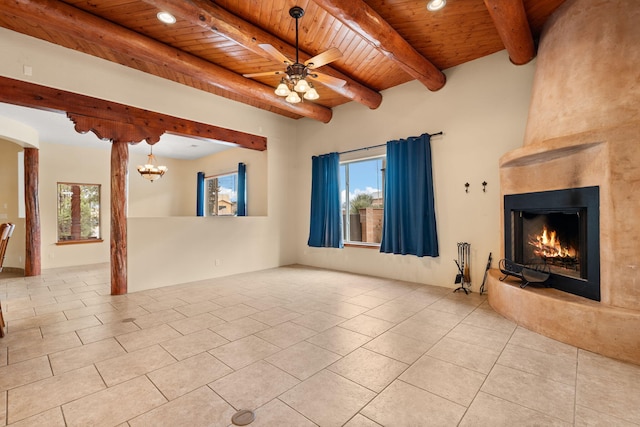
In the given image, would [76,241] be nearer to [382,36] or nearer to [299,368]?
[299,368]

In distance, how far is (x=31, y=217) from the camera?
19.0 ft

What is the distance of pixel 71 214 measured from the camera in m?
7.21

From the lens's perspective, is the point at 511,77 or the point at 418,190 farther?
the point at 418,190

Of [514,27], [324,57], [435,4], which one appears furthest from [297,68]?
[514,27]

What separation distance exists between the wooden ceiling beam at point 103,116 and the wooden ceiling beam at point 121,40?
806 mm

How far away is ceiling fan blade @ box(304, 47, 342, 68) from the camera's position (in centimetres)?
284

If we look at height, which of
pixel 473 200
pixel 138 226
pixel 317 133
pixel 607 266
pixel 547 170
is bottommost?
pixel 607 266

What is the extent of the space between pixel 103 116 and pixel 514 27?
533cm

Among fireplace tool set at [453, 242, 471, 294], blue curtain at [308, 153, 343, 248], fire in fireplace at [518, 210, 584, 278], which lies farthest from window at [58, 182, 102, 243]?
fire in fireplace at [518, 210, 584, 278]

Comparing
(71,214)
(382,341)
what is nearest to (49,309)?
(382,341)

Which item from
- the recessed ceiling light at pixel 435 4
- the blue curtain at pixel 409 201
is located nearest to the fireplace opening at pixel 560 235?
the blue curtain at pixel 409 201

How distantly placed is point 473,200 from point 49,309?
5874mm

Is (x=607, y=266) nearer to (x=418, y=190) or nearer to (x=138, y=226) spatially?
(x=418, y=190)

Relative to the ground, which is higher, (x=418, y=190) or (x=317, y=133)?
(x=317, y=133)
